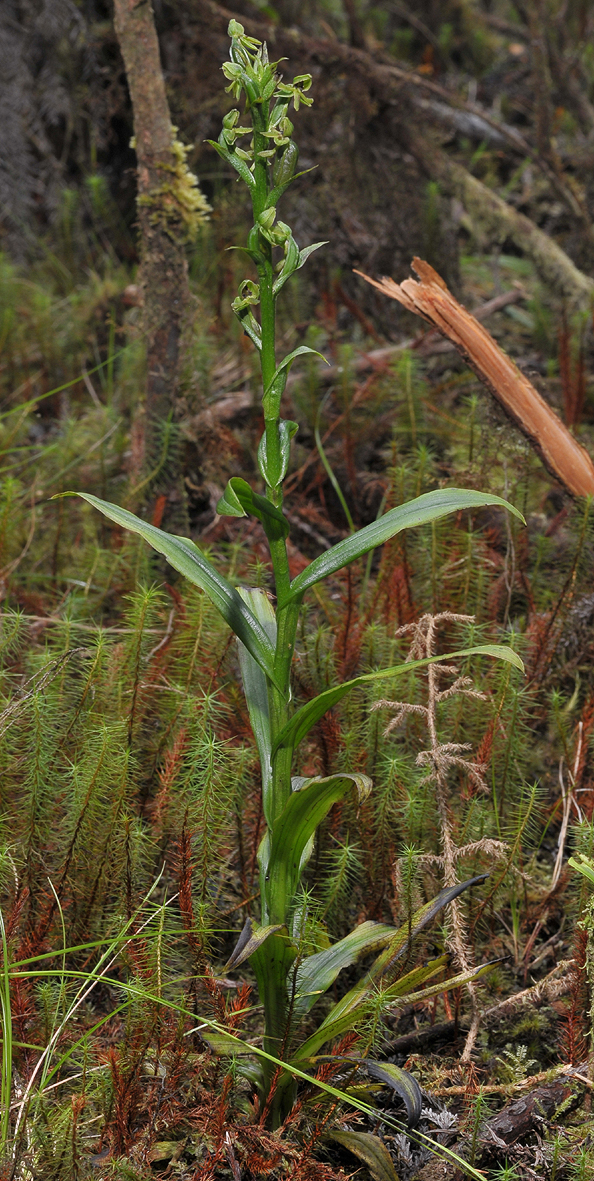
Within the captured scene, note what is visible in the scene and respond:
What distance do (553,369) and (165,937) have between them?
10.6 ft

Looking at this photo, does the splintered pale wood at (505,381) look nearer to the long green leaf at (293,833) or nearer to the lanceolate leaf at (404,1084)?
the long green leaf at (293,833)

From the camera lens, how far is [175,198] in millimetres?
2898

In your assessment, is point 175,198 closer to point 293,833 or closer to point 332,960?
point 293,833

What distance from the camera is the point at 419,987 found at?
5.95 ft

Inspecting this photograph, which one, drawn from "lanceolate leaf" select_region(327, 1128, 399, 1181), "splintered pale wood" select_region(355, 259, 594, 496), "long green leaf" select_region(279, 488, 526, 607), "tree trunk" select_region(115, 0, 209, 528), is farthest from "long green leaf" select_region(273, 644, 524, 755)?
"tree trunk" select_region(115, 0, 209, 528)

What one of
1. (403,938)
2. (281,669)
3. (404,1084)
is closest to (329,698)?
(281,669)

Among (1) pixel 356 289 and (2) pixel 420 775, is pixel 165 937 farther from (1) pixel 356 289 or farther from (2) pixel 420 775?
(1) pixel 356 289

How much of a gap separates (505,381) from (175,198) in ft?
4.13

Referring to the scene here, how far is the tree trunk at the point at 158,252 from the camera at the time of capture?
2840mm

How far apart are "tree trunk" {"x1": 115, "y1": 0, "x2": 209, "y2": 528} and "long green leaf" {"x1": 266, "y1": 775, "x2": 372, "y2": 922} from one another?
1.46 metres

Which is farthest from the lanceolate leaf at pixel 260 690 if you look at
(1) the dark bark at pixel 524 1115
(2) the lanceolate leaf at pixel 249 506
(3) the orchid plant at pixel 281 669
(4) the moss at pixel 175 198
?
(4) the moss at pixel 175 198

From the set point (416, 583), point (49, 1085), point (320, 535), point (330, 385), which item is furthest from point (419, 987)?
point (330, 385)

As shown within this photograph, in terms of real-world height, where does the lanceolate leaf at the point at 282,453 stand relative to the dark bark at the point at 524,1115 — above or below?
above

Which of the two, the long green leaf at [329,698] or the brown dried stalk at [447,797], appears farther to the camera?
the brown dried stalk at [447,797]
